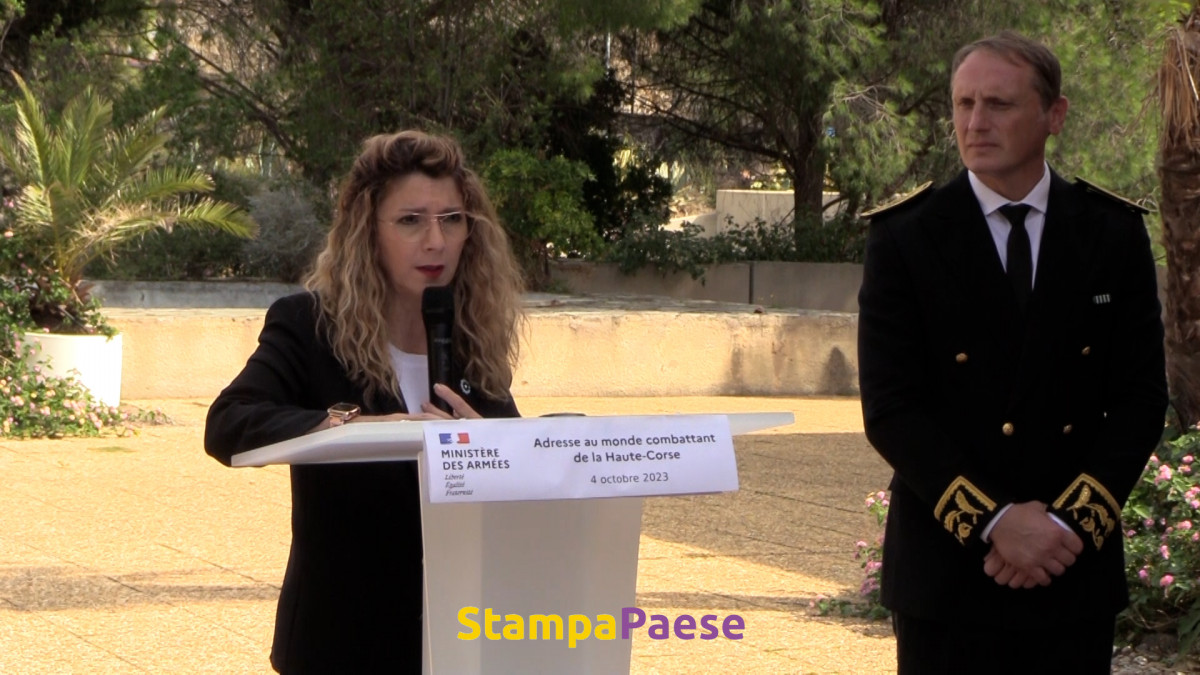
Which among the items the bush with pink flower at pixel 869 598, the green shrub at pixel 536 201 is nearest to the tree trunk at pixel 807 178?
the green shrub at pixel 536 201

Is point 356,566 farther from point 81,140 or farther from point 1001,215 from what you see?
point 81,140

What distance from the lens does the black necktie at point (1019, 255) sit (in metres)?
2.99

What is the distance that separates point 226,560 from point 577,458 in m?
5.21

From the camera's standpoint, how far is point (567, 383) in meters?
14.2

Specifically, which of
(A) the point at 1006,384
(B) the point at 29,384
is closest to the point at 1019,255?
(A) the point at 1006,384

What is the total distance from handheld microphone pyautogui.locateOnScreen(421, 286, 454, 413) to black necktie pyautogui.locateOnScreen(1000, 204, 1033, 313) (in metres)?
1.07

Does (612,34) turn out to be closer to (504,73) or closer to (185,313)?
(504,73)

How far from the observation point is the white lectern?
2.36 metres

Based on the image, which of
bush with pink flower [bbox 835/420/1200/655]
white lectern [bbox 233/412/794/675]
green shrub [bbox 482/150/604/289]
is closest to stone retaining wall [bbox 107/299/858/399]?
green shrub [bbox 482/150/604/289]

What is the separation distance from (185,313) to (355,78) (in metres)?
6.27

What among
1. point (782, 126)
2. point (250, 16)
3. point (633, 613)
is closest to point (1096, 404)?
point (633, 613)

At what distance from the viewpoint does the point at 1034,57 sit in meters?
3.04

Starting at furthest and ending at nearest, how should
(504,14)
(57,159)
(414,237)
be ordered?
(504,14) → (57,159) → (414,237)

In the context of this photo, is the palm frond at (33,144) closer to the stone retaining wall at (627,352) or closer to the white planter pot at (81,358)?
the white planter pot at (81,358)
